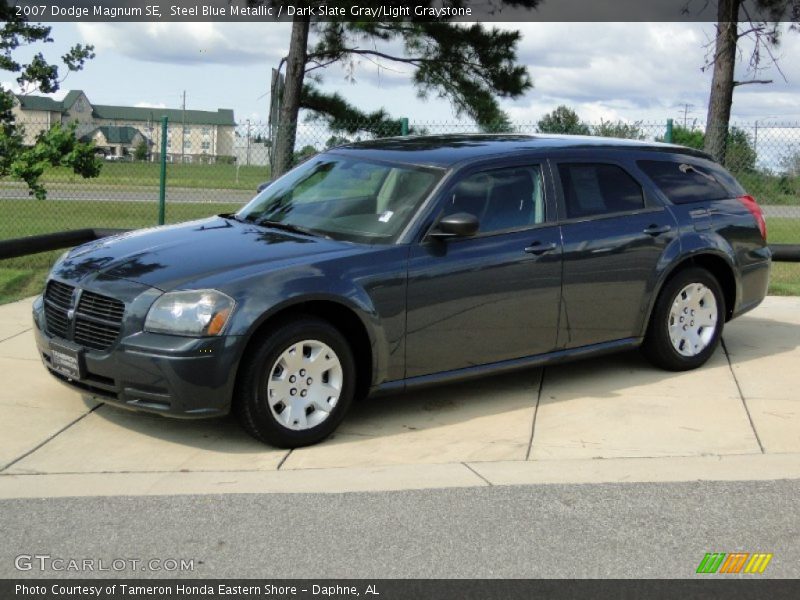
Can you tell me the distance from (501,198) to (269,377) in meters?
2.05

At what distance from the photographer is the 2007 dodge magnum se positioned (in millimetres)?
6020

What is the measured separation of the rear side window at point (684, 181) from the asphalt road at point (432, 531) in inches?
115

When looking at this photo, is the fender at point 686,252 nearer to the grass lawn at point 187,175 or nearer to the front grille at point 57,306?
the front grille at point 57,306

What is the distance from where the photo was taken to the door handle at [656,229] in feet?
25.4

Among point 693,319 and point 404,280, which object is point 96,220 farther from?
point 404,280

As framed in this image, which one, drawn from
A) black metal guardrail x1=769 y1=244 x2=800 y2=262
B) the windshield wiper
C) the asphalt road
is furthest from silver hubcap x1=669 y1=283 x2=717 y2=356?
black metal guardrail x1=769 y1=244 x2=800 y2=262

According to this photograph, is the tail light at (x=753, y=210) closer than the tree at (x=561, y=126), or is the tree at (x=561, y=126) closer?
the tail light at (x=753, y=210)

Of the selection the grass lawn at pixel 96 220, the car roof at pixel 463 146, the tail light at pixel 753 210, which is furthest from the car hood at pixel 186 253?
the grass lawn at pixel 96 220

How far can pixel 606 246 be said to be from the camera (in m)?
7.50

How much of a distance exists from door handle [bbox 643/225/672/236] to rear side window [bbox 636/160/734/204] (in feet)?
0.98

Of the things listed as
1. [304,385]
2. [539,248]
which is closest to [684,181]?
[539,248]

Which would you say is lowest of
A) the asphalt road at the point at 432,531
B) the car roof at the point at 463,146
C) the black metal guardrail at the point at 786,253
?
the asphalt road at the point at 432,531

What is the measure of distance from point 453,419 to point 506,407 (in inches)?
17.8

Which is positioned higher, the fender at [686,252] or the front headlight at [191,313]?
the fender at [686,252]
